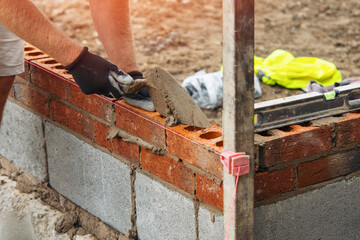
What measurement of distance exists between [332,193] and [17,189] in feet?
5.73

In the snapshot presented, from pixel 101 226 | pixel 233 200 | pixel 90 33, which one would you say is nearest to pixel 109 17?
pixel 101 226

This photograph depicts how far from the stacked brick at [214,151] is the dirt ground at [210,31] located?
5.96 ft

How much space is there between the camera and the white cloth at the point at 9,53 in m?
2.62

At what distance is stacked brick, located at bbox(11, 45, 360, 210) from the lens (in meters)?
2.11

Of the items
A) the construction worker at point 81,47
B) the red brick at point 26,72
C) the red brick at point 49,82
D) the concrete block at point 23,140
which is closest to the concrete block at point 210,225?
the construction worker at point 81,47

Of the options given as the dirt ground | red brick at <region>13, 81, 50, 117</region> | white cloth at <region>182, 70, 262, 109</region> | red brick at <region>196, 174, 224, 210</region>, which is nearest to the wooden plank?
red brick at <region>196, 174, 224, 210</region>

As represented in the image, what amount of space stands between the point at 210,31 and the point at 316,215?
11.9 feet

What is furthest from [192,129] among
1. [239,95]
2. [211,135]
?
[239,95]

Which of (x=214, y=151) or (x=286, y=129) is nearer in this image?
(x=214, y=151)

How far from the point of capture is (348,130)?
7.45ft

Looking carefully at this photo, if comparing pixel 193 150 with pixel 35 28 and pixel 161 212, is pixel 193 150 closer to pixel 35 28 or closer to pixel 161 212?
pixel 161 212

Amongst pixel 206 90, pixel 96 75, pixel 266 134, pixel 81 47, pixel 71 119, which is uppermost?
pixel 81 47

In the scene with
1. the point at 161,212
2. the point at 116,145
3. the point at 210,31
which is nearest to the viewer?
the point at 161,212

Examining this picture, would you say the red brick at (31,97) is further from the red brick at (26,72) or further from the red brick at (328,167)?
the red brick at (328,167)
